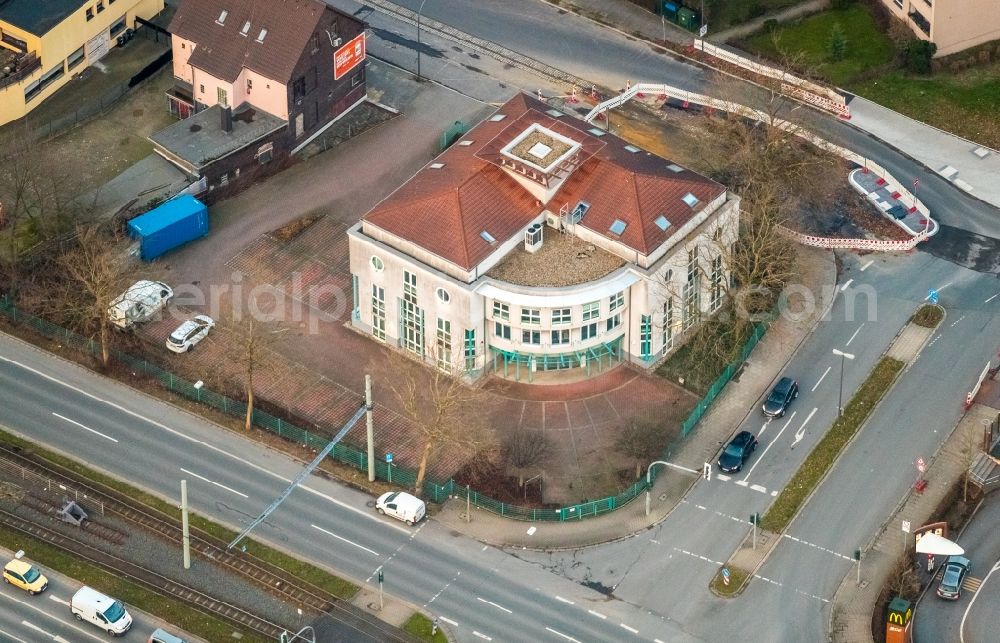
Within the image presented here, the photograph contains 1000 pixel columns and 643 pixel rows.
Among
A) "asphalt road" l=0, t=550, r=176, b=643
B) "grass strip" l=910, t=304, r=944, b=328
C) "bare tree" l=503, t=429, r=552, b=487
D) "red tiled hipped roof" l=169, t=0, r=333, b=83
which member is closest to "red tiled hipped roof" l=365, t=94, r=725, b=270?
"bare tree" l=503, t=429, r=552, b=487

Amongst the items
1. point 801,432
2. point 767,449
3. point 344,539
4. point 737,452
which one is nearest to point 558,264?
point 737,452

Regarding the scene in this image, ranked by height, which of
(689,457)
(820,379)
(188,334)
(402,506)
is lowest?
(402,506)

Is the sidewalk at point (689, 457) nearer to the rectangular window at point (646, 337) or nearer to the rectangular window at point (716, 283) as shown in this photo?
the rectangular window at point (716, 283)

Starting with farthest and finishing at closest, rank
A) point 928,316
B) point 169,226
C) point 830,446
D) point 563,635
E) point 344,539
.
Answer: point 169,226 → point 928,316 → point 830,446 → point 344,539 → point 563,635

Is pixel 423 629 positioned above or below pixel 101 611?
above

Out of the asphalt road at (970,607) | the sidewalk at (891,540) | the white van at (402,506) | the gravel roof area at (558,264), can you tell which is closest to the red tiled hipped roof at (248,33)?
the gravel roof area at (558,264)

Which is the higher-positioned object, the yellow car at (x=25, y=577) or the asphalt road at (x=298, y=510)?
the asphalt road at (x=298, y=510)

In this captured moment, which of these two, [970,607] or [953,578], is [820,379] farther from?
[970,607]

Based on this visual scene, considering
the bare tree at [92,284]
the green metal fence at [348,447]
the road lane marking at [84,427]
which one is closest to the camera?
the green metal fence at [348,447]

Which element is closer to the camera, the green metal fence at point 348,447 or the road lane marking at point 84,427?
the green metal fence at point 348,447
